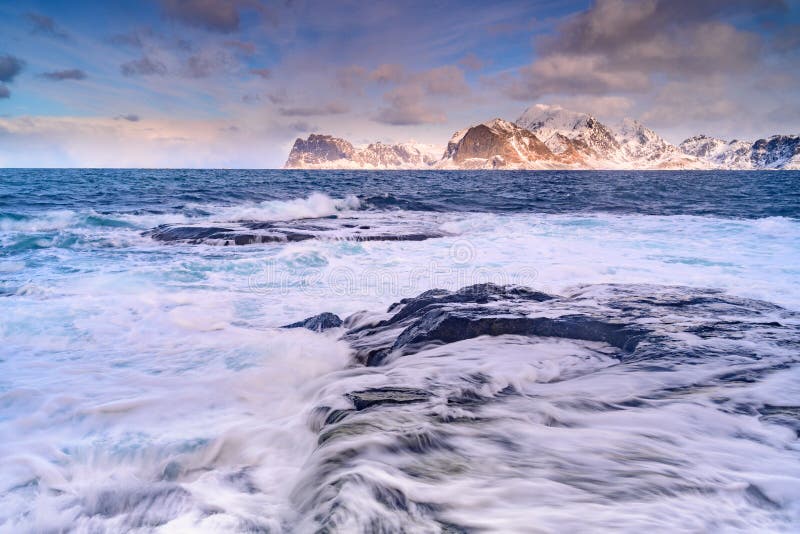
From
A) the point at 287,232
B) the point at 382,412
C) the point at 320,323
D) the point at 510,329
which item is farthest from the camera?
the point at 287,232

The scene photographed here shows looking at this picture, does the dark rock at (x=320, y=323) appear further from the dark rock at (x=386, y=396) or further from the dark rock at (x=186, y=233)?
the dark rock at (x=186, y=233)

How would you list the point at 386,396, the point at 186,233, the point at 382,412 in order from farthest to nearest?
the point at 186,233
the point at 386,396
the point at 382,412

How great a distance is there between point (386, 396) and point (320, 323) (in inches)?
98.8

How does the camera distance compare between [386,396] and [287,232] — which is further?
[287,232]

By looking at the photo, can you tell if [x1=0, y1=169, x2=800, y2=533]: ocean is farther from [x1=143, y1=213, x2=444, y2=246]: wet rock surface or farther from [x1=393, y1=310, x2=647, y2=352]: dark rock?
[x1=143, y1=213, x2=444, y2=246]: wet rock surface

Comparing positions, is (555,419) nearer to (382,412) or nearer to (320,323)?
(382,412)

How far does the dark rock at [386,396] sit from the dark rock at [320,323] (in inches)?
84.7

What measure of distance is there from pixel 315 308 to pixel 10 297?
4901 mm

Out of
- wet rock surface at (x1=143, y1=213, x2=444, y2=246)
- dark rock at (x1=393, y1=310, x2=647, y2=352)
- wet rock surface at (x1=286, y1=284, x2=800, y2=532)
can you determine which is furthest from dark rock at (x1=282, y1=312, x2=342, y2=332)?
wet rock surface at (x1=143, y1=213, x2=444, y2=246)

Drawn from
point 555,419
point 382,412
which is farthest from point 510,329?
point 382,412

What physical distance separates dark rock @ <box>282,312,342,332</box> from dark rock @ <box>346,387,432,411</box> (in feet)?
7.06

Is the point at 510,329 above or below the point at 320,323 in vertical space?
above

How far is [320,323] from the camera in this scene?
220 inches

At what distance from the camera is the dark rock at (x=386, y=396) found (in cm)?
318
